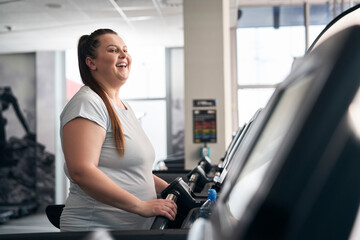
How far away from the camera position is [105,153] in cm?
138

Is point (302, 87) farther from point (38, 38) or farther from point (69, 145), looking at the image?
point (38, 38)

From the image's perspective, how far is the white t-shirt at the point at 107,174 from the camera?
4.39 ft

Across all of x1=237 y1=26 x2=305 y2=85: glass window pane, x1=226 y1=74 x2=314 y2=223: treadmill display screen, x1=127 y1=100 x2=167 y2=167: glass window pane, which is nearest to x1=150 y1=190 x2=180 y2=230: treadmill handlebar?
x1=226 y1=74 x2=314 y2=223: treadmill display screen

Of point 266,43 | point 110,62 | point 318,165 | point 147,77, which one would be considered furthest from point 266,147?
point 147,77

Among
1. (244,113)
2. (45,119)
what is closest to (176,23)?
(244,113)

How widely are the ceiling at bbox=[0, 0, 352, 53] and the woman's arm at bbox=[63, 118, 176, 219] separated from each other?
191 inches

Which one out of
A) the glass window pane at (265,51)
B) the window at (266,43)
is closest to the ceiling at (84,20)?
the window at (266,43)

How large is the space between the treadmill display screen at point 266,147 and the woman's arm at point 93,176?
0.79 metres

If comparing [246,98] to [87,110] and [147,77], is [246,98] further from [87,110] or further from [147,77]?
[87,110]

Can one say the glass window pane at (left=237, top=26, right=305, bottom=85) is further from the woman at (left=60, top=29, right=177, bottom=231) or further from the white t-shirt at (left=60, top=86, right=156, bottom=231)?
the white t-shirt at (left=60, top=86, right=156, bottom=231)

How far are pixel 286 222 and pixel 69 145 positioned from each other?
3.52 ft

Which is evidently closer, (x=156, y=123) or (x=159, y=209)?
(x=159, y=209)

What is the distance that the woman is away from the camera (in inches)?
49.1

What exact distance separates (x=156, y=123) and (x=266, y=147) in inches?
363
